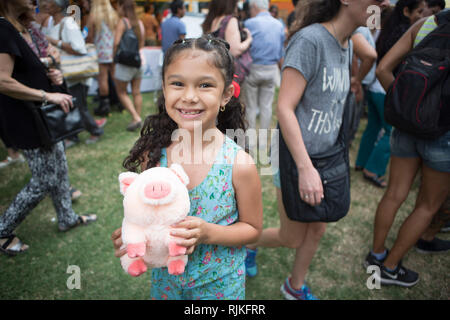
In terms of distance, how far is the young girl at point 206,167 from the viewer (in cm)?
106

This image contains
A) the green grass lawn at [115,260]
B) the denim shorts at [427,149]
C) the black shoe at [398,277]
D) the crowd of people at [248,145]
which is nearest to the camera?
the crowd of people at [248,145]

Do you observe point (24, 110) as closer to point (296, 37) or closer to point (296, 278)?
point (296, 37)

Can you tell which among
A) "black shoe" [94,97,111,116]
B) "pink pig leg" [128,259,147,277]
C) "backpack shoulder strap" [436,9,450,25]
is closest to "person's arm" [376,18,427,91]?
"backpack shoulder strap" [436,9,450,25]

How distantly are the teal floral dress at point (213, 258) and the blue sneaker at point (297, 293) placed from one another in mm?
843

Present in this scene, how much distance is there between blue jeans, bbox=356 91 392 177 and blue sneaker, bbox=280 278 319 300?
2110 millimetres

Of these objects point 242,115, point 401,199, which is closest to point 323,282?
point 401,199

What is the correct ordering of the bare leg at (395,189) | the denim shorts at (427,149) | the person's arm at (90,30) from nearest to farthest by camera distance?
the denim shorts at (427,149) < the bare leg at (395,189) < the person's arm at (90,30)

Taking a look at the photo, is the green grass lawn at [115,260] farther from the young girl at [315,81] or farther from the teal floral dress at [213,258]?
the young girl at [315,81]

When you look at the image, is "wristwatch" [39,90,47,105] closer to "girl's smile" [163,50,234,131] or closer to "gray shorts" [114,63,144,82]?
"girl's smile" [163,50,234,131]

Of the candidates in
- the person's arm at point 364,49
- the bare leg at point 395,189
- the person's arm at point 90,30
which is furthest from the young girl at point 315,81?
the person's arm at point 90,30

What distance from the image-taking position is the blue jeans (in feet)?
10.8

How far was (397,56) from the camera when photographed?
198 cm

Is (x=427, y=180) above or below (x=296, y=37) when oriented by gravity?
below

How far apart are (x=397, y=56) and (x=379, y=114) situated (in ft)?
5.07
